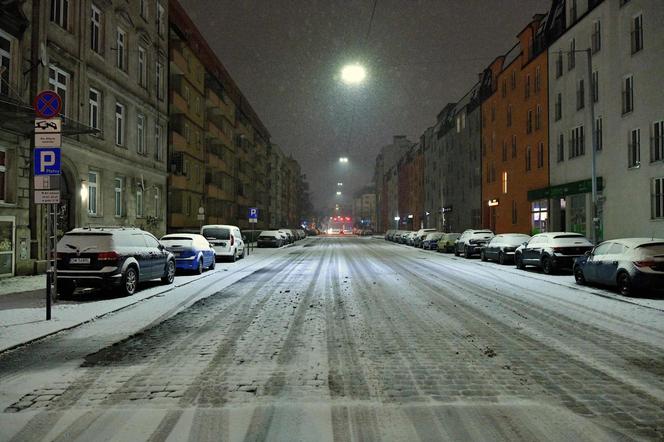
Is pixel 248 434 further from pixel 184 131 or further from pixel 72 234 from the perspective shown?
pixel 184 131

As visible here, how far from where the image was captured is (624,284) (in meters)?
12.4

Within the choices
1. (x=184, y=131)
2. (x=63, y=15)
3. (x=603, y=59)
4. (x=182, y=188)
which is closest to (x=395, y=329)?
(x=63, y=15)

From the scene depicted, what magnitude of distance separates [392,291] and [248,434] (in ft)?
31.1

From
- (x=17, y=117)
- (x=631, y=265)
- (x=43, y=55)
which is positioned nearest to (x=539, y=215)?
(x=631, y=265)

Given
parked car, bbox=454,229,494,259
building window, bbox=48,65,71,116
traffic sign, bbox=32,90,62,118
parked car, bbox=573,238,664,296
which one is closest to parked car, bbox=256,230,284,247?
parked car, bbox=454,229,494,259

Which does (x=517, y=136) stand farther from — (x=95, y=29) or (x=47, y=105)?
(x=47, y=105)

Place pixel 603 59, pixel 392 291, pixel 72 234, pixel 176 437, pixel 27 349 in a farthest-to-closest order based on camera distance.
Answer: pixel 603 59 < pixel 392 291 < pixel 72 234 < pixel 27 349 < pixel 176 437

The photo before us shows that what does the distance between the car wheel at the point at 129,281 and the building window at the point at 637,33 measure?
2271 centimetres

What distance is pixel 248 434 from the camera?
3996 mm

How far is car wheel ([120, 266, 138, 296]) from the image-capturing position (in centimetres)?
1224

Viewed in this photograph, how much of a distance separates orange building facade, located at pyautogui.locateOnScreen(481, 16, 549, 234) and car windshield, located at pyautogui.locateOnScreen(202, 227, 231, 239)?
20.3 meters

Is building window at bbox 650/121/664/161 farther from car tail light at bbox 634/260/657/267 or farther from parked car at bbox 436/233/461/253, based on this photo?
parked car at bbox 436/233/461/253

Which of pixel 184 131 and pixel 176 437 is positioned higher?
pixel 184 131

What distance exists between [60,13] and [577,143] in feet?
85.8
